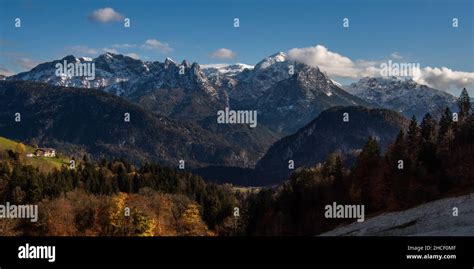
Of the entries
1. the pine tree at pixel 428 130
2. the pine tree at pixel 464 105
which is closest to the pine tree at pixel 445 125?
the pine tree at pixel 428 130

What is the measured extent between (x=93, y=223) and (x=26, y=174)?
5769 cm

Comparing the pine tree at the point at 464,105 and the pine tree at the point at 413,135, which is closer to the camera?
the pine tree at the point at 413,135

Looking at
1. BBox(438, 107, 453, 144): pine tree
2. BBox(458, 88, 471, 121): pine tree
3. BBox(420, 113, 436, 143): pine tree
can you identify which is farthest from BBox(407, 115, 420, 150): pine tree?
BBox(458, 88, 471, 121): pine tree

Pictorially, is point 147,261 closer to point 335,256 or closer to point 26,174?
point 335,256

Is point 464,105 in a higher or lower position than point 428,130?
higher

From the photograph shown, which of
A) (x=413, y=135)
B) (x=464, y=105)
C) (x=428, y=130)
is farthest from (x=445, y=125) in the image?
(x=464, y=105)

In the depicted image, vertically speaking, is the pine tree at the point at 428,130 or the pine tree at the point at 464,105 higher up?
the pine tree at the point at 464,105

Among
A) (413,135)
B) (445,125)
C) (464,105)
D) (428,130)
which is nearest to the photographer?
(428,130)

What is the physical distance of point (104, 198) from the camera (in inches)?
6801

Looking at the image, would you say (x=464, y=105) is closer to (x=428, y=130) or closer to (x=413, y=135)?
(x=413, y=135)

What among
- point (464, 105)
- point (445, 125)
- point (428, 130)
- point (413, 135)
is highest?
point (464, 105)

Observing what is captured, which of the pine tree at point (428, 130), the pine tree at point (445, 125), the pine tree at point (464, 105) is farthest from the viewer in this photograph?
the pine tree at point (464, 105)

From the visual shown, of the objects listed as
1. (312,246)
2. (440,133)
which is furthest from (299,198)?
(312,246)

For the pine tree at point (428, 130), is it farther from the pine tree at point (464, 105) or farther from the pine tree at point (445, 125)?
the pine tree at point (464, 105)
